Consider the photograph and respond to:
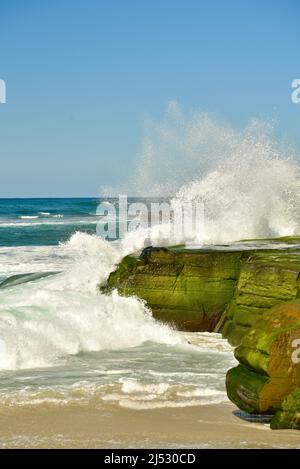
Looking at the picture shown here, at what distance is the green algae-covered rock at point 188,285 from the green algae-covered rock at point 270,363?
3866mm

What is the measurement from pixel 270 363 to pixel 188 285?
4.34m

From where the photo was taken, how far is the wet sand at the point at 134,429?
531cm

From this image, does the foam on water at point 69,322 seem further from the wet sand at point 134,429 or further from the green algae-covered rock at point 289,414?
the green algae-covered rock at point 289,414

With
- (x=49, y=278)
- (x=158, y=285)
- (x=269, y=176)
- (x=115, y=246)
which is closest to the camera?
(x=158, y=285)

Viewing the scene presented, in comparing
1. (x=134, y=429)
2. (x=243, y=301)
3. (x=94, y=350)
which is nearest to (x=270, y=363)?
(x=134, y=429)

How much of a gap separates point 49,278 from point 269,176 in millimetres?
6992

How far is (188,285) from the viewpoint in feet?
32.7

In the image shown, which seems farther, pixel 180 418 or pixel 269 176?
pixel 269 176

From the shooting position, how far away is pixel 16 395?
6.59m

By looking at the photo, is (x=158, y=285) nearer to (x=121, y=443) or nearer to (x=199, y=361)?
(x=199, y=361)

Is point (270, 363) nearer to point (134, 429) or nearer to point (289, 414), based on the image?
point (289, 414)
